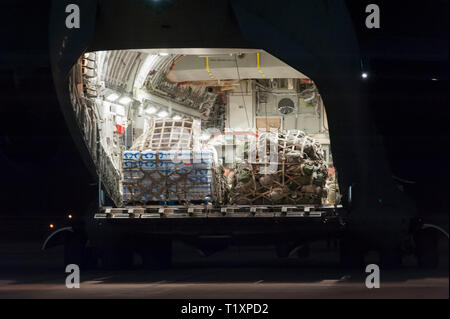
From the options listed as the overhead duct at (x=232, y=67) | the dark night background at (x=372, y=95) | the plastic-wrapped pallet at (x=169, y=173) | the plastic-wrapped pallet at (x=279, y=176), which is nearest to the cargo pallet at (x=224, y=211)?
the plastic-wrapped pallet at (x=169, y=173)

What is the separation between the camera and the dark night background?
41.0ft

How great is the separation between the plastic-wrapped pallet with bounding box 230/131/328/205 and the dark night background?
1.39 meters

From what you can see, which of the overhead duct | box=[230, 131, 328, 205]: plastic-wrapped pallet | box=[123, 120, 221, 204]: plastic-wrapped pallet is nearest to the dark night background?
box=[123, 120, 221, 204]: plastic-wrapped pallet

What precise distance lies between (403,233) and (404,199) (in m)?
0.59

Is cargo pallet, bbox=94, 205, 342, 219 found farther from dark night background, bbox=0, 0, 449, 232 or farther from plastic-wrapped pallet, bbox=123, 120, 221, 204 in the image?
dark night background, bbox=0, 0, 449, 232

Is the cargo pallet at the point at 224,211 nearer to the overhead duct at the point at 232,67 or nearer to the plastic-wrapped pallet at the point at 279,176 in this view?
the plastic-wrapped pallet at the point at 279,176

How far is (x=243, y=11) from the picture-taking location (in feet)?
39.3

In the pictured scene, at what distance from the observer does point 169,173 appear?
12.5 meters

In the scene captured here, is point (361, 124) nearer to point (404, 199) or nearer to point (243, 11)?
point (404, 199)

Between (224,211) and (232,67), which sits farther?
(232,67)

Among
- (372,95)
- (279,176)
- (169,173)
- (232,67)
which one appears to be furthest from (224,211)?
(232,67)

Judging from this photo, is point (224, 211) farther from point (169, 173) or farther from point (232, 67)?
point (232, 67)

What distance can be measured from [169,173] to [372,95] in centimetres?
360

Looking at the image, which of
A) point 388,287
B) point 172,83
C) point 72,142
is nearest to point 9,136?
point 72,142
